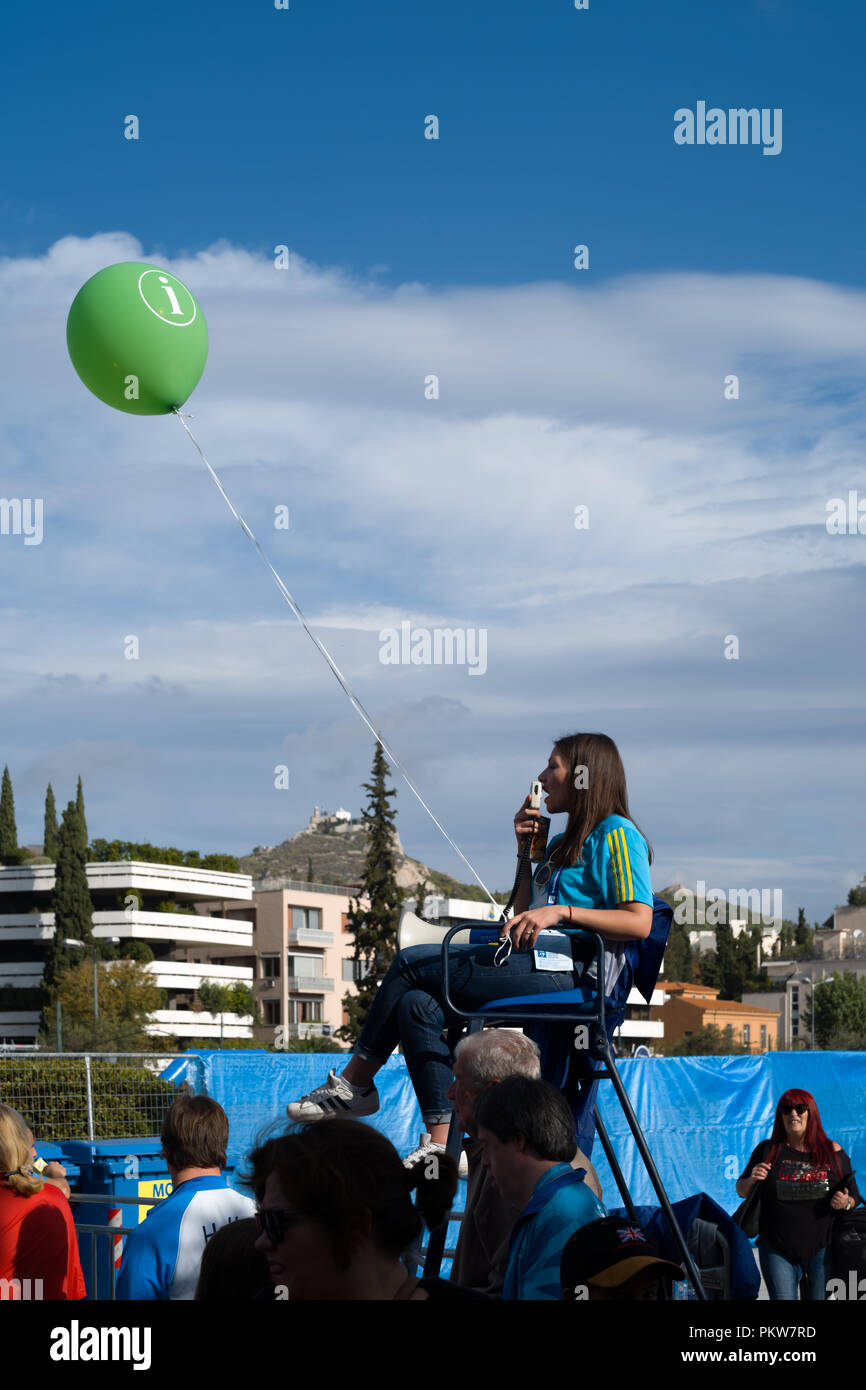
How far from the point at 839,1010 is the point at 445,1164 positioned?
99.5 metres

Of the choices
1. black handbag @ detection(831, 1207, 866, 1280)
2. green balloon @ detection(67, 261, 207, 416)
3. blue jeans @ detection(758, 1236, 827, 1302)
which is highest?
green balloon @ detection(67, 261, 207, 416)

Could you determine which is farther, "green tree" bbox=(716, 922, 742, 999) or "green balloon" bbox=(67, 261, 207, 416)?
"green tree" bbox=(716, 922, 742, 999)

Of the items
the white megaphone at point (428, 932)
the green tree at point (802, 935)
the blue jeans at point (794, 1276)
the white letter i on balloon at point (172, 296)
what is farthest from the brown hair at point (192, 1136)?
the green tree at point (802, 935)

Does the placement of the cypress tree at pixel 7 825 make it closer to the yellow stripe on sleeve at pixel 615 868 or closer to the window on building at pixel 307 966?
the window on building at pixel 307 966

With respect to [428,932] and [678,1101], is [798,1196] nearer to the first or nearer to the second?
[428,932]

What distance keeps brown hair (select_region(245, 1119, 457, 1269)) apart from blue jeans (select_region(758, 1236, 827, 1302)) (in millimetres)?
5641

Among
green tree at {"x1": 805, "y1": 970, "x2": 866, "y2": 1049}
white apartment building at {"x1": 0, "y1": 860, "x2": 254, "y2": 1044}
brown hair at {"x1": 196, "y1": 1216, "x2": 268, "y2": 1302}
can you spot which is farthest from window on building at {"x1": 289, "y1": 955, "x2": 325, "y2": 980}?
brown hair at {"x1": 196, "y1": 1216, "x2": 268, "y2": 1302}

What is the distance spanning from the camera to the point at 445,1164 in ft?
9.59

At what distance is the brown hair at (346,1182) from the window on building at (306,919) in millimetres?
108031

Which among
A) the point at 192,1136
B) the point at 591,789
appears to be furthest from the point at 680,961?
the point at 192,1136

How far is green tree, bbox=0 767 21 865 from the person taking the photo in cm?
10775

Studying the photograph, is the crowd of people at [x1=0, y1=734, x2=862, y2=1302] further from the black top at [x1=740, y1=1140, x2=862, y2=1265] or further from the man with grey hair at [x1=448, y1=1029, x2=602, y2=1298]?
the black top at [x1=740, y1=1140, x2=862, y2=1265]

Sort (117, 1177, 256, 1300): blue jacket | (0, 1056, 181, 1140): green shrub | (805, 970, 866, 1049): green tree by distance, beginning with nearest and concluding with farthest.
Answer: (117, 1177, 256, 1300): blue jacket, (0, 1056, 181, 1140): green shrub, (805, 970, 866, 1049): green tree
